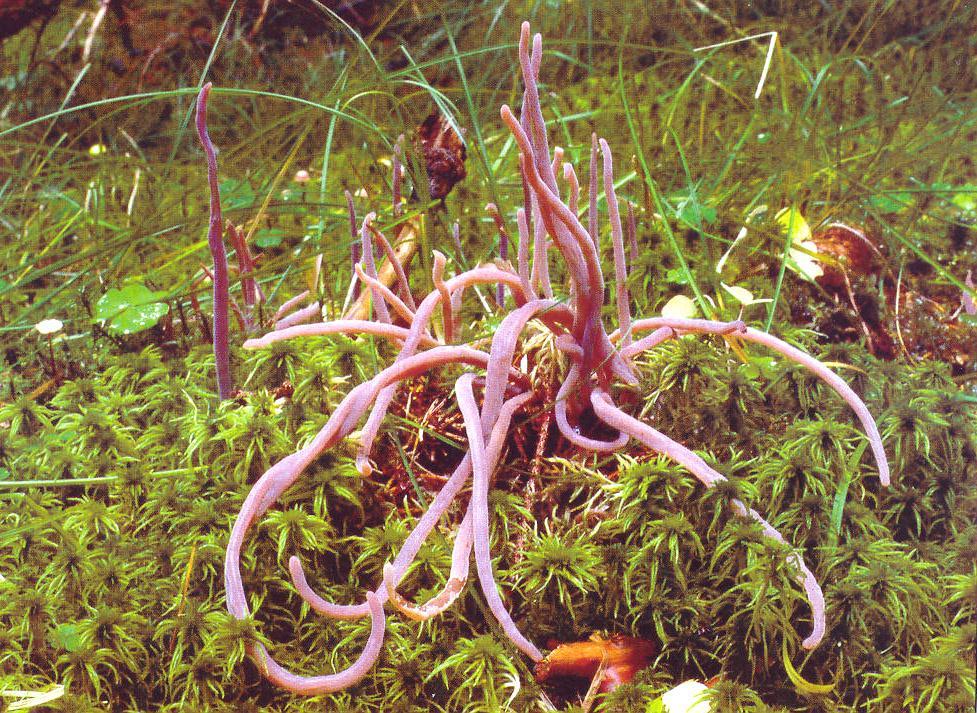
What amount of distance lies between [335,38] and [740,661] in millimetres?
3004

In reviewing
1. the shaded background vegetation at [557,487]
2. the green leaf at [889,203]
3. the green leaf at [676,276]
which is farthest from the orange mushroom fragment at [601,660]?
the green leaf at [889,203]

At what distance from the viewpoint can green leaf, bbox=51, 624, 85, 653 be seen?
0.90m

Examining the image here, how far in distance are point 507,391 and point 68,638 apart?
582 mm

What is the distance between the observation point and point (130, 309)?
147 centimetres

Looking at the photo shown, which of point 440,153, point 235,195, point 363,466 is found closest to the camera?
point 363,466

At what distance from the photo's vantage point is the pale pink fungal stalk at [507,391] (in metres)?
0.85

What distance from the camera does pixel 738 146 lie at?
175 centimetres

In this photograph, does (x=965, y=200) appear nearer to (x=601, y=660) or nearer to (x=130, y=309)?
(x=601, y=660)

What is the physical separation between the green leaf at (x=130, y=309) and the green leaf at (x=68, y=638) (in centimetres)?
63

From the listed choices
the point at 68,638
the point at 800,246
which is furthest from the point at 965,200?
the point at 68,638

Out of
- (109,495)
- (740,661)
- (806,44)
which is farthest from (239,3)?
(740,661)

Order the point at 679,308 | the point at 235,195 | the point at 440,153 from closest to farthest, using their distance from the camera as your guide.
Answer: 1. the point at 679,308
2. the point at 440,153
3. the point at 235,195

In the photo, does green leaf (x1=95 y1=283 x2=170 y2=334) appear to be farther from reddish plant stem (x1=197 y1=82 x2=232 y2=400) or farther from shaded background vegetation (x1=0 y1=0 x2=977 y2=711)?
reddish plant stem (x1=197 y1=82 x2=232 y2=400)

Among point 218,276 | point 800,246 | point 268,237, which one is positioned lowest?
point 268,237
